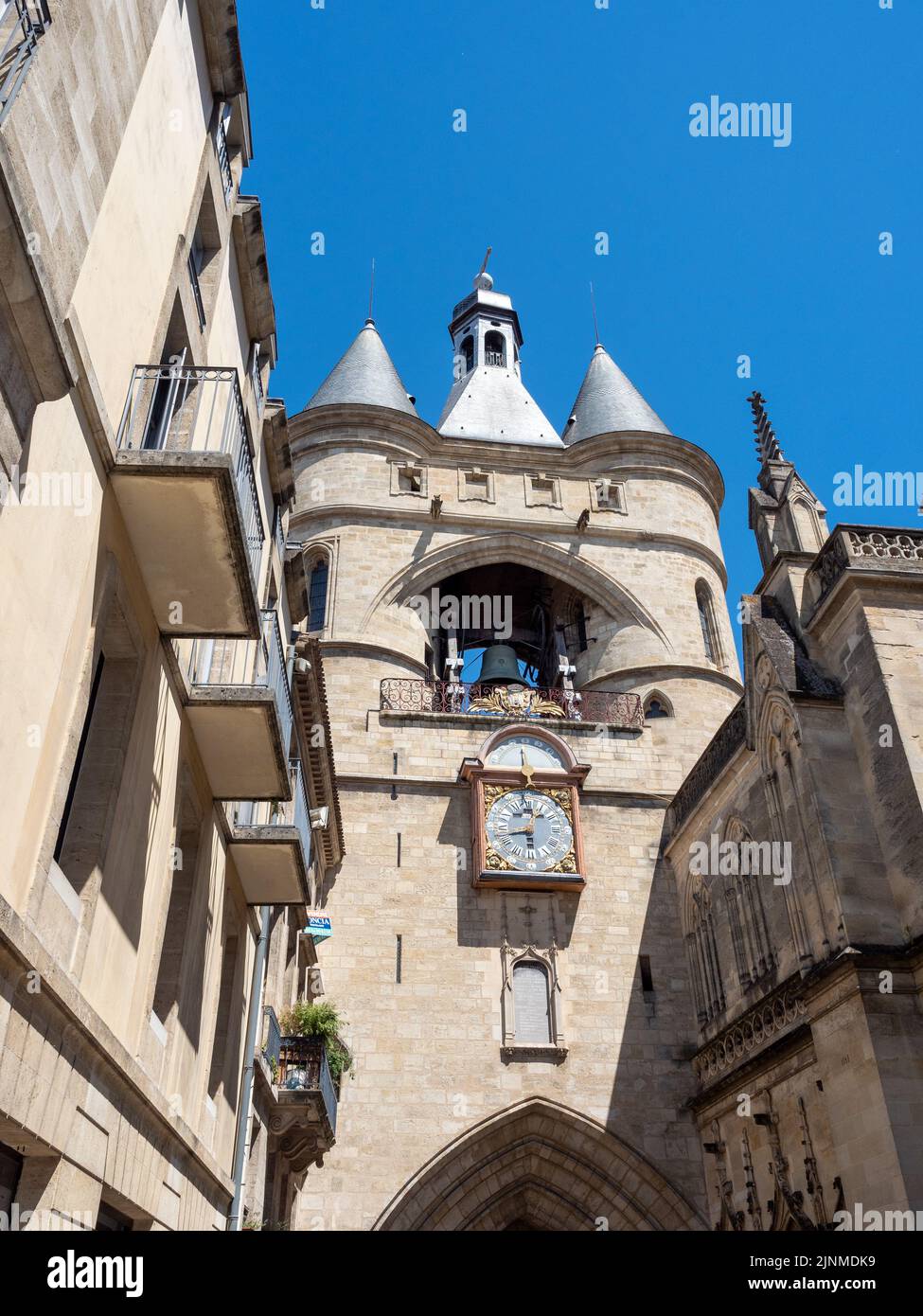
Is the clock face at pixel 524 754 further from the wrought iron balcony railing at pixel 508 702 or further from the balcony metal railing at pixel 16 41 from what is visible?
the balcony metal railing at pixel 16 41

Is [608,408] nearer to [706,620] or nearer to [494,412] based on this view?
[494,412]

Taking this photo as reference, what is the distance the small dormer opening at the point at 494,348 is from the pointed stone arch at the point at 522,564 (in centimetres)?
1552

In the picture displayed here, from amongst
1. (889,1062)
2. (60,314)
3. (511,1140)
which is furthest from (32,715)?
(511,1140)

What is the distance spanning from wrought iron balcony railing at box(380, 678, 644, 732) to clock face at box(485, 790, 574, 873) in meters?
2.02

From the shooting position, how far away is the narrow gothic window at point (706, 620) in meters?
22.2

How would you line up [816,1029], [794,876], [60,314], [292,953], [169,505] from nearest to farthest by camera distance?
[60,314] → [169,505] → [816,1029] → [794,876] → [292,953]

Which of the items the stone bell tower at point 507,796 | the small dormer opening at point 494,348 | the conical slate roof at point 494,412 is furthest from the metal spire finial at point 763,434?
the small dormer opening at point 494,348

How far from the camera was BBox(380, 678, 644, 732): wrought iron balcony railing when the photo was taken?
65.1ft

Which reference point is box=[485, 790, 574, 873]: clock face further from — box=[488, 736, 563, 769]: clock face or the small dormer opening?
the small dormer opening

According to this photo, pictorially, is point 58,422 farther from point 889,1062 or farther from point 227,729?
point 889,1062

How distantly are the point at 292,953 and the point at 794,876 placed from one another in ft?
22.3

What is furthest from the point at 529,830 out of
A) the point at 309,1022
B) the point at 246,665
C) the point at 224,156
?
the point at 224,156

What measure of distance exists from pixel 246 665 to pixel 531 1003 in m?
9.15
